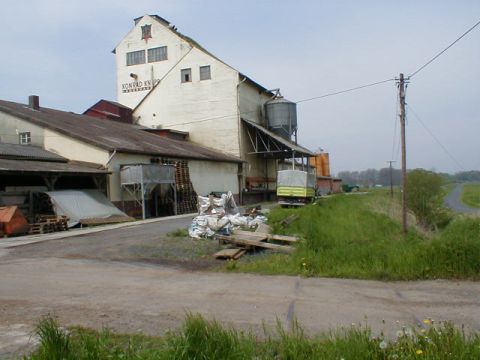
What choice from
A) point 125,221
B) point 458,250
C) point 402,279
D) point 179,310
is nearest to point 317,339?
point 179,310

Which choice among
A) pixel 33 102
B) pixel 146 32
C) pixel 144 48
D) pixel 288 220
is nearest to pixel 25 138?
pixel 33 102

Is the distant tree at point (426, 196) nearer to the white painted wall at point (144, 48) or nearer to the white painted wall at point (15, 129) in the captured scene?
the white painted wall at point (15, 129)

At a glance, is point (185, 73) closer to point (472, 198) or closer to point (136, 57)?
point (136, 57)

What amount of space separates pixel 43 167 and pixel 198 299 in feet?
52.0

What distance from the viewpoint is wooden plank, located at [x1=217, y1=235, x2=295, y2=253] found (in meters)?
11.9

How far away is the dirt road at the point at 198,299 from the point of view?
605cm

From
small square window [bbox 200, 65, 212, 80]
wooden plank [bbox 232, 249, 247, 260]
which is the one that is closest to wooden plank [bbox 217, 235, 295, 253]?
wooden plank [bbox 232, 249, 247, 260]

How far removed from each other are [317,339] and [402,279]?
4.79 m

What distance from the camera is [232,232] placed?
13.8 metres

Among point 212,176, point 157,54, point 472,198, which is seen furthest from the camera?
point 472,198

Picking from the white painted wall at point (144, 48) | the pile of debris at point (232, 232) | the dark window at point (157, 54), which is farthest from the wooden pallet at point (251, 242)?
the dark window at point (157, 54)

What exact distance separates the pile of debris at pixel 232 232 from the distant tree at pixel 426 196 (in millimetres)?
8390

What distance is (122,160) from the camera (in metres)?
25.3

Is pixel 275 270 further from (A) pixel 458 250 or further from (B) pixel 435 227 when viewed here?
(B) pixel 435 227
